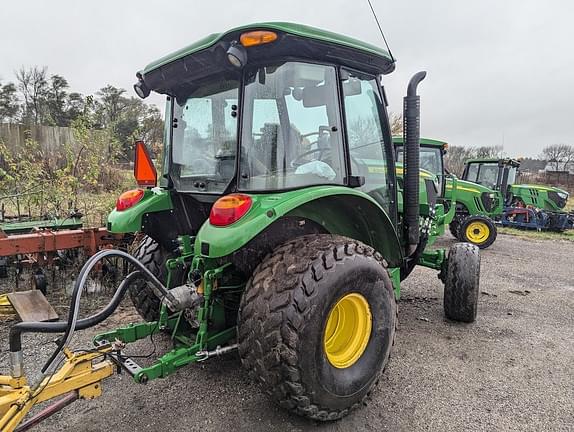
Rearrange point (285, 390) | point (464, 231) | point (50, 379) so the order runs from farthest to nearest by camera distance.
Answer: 1. point (464, 231)
2. point (285, 390)
3. point (50, 379)

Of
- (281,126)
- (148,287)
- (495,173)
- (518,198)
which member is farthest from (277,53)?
(518,198)

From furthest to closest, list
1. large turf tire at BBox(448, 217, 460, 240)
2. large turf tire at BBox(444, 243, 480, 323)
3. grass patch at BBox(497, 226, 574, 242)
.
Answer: grass patch at BBox(497, 226, 574, 242) → large turf tire at BBox(448, 217, 460, 240) → large turf tire at BBox(444, 243, 480, 323)

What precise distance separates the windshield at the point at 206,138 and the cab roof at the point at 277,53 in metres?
0.17

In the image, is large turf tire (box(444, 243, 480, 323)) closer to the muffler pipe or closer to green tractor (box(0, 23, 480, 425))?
green tractor (box(0, 23, 480, 425))

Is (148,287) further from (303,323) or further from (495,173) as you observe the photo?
(495,173)

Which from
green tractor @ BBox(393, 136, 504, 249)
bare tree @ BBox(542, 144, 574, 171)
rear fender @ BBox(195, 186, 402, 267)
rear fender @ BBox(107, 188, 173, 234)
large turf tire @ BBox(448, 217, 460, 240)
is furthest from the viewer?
bare tree @ BBox(542, 144, 574, 171)

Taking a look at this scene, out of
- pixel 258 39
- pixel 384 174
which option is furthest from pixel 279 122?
pixel 384 174

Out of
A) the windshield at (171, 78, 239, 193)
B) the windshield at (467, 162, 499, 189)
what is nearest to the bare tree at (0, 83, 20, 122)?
the windshield at (467, 162, 499, 189)

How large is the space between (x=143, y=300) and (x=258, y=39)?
204cm

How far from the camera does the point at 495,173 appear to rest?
11797mm

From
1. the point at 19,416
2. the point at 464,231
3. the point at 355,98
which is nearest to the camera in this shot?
the point at 19,416

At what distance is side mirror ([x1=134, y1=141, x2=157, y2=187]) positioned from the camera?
10.0 ft

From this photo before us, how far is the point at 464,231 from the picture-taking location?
29.3 ft

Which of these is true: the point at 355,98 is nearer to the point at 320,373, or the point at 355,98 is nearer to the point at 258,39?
the point at 258,39
